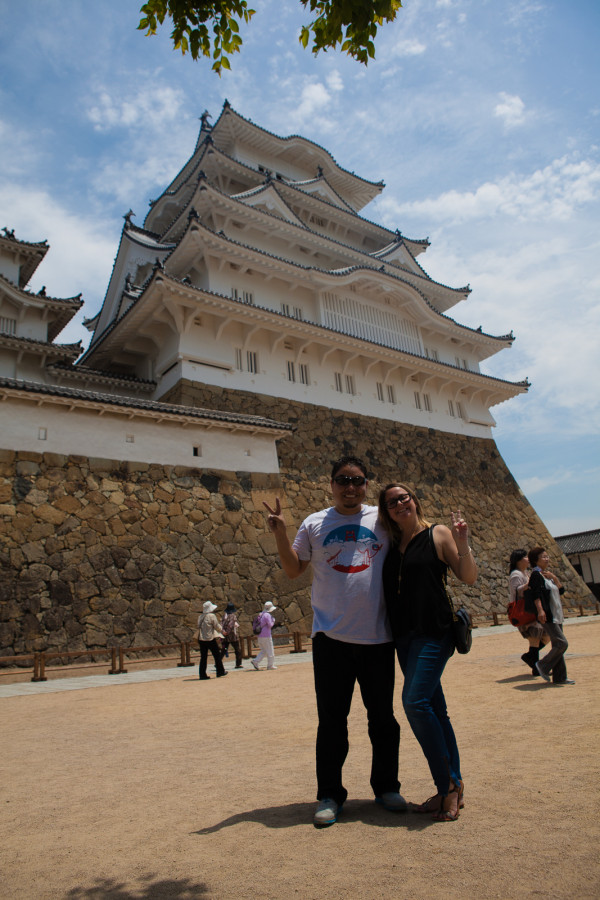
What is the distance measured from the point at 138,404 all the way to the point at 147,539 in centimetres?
312

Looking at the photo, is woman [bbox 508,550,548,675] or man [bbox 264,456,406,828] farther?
woman [bbox 508,550,548,675]

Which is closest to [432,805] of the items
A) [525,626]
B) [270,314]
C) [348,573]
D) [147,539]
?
[348,573]

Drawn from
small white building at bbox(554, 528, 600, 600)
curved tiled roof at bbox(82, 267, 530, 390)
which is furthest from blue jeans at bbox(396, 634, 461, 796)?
small white building at bbox(554, 528, 600, 600)

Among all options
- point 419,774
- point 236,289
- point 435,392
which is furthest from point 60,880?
point 435,392

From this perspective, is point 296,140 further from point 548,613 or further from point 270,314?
point 548,613

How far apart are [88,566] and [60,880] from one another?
9.97 meters

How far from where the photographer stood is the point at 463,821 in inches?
93.3

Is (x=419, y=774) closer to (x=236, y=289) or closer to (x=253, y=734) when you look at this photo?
(x=253, y=734)

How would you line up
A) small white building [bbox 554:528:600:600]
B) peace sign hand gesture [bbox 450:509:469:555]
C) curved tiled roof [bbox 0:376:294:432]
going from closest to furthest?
peace sign hand gesture [bbox 450:509:469:555] → curved tiled roof [bbox 0:376:294:432] → small white building [bbox 554:528:600:600]

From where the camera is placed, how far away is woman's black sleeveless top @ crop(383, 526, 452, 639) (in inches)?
105

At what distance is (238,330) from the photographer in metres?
17.2

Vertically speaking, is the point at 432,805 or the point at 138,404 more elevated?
the point at 138,404

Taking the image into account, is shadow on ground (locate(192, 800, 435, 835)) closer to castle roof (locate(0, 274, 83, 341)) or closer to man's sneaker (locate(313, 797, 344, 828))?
man's sneaker (locate(313, 797, 344, 828))

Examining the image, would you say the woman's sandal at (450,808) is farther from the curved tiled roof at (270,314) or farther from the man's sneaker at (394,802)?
the curved tiled roof at (270,314)
